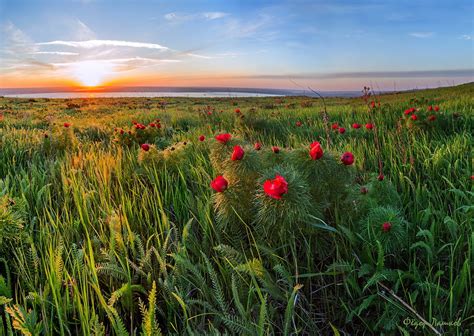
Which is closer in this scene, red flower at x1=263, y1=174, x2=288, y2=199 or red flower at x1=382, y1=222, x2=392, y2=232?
red flower at x1=263, y1=174, x2=288, y2=199

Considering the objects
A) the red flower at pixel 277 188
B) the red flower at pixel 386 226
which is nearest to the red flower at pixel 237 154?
the red flower at pixel 277 188

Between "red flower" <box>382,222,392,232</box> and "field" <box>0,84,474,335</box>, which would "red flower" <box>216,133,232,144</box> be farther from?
"red flower" <box>382,222,392,232</box>

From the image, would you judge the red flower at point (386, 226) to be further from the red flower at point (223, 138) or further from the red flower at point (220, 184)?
the red flower at point (223, 138)

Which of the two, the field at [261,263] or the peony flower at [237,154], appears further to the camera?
the peony flower at [237,154]

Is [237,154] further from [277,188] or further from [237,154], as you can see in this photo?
[277,188]

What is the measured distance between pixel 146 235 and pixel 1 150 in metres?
3.50

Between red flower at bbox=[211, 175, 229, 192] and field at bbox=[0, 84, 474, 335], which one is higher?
red flower at bbox=[211, 175, 229, 192]

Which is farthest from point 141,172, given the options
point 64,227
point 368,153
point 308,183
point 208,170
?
point 368,153

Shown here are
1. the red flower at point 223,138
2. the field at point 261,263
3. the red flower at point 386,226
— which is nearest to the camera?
the field at point 261,263

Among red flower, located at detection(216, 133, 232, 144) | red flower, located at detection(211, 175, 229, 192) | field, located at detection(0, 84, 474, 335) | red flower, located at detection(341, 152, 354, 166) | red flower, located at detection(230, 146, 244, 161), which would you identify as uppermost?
red flower, located at detection(216, 133, 232, 144)

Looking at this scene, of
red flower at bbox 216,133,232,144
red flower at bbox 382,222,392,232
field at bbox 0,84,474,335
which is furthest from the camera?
red flower at bbox 216,133,232,144

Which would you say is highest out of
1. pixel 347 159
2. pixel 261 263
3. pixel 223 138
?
pixel 223 138

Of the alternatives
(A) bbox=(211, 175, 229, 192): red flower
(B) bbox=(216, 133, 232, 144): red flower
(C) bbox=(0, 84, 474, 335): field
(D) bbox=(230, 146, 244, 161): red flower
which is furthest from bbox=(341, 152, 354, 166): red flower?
(B) bbox=(216, 133, 232, 144): red flower

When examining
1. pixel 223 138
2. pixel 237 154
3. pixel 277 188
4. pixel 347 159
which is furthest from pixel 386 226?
pixel 223 138
